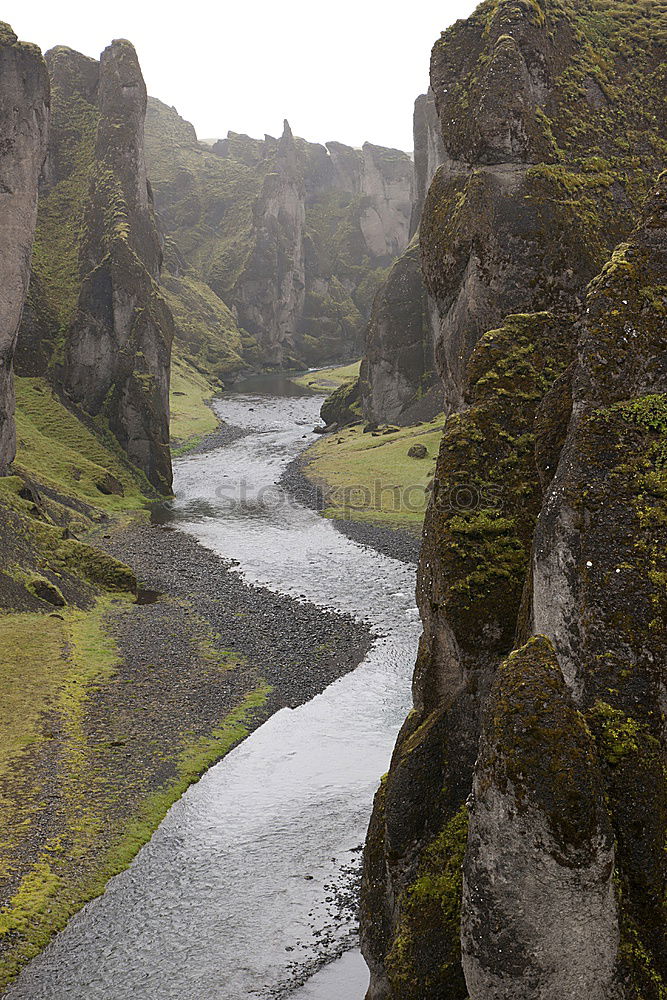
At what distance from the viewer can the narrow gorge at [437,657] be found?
9.89 m

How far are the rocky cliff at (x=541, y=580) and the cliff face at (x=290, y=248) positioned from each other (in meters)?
151

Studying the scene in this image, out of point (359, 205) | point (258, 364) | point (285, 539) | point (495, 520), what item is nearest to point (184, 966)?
point (495, 520)

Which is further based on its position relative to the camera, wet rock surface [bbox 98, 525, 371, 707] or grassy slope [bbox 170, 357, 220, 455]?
grassy slope [bbox 170, 357, 220, 455]

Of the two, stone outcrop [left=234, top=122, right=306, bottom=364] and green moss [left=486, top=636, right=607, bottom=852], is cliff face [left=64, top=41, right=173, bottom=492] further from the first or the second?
stone outcrop [left=234, top=122, right=306, bottom=364]

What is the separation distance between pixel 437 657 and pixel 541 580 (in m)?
3.69

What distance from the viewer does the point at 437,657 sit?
14172 millimetres

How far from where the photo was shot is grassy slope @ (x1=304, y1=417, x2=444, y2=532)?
60.5 metres

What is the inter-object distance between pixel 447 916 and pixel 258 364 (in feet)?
520

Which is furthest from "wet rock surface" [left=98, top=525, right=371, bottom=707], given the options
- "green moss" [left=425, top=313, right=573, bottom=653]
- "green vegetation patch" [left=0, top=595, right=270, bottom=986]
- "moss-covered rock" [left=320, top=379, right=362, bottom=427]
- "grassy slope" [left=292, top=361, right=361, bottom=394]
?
"grassy slope" [left=292, top=361, right=361, bottom=394]

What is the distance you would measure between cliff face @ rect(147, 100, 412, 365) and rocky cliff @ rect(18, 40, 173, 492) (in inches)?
3535

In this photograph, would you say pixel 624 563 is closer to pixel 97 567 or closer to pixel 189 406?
pixel 97 567

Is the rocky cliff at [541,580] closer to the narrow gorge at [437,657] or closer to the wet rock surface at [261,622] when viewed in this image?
the narrow gorge at [437,657]

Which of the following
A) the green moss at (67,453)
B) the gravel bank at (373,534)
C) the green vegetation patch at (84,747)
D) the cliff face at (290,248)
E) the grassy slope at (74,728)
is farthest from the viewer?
the cliff face at (290,248)

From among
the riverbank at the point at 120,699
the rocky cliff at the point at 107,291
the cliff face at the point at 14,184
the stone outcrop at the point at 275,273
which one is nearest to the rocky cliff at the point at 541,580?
the riverbank at the point at 120,699
